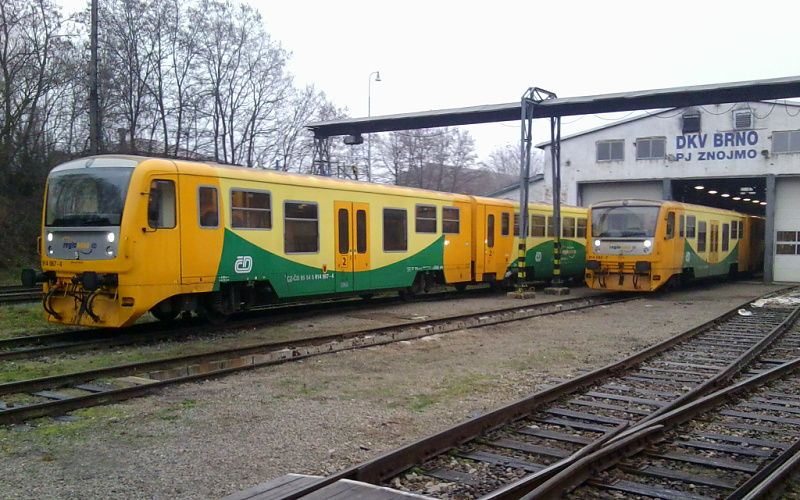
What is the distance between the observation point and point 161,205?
11062 mm

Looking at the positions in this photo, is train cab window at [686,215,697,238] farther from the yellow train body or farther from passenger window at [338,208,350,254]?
passenger window at [338,208,350,254]

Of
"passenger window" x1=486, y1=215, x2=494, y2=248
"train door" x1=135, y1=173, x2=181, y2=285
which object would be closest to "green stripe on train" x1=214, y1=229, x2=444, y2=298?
"train door" x1=135, y1=173, x2=181, y2=285

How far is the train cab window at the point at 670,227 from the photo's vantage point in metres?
19.6

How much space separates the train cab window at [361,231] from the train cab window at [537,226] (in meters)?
8.36

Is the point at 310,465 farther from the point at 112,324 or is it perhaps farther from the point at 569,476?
the point at 112,324

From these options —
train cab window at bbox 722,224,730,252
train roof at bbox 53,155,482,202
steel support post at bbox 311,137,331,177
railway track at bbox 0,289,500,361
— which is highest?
steel support post at bbox 311,137,331,177

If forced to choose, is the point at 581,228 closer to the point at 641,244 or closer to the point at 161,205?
the point at 641,244

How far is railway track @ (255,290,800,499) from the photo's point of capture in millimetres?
4961

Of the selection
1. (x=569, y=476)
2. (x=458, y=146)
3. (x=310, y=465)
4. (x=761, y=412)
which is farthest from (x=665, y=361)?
(x=458, y=146)

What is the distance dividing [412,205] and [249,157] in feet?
69.8

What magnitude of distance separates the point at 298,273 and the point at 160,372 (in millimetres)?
5105

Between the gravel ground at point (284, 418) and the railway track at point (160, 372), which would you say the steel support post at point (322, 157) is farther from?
the gravel ground at point (284, 418)

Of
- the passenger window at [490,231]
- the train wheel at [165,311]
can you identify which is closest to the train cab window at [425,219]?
the passenger window at [490,231]

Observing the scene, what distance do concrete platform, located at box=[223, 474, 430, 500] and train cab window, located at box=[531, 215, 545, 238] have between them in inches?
725
